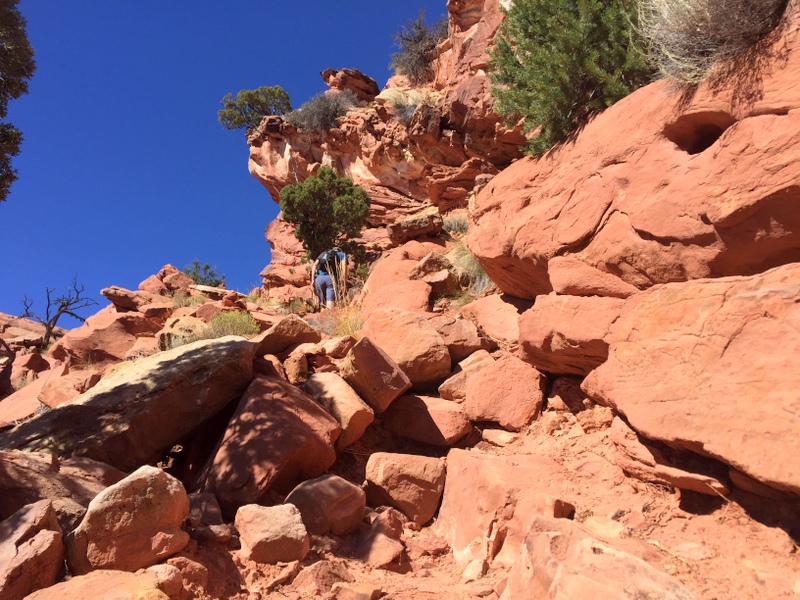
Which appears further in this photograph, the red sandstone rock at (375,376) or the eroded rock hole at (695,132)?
the red sandstone rock at (375,376)

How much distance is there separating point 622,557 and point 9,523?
9.54 feet

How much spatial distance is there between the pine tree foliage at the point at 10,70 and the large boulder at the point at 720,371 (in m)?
6.56

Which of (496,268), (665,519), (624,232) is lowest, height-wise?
(665,519)

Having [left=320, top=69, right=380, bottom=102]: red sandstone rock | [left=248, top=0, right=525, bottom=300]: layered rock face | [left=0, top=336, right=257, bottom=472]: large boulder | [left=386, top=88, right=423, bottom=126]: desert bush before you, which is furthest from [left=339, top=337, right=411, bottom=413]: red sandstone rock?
[left=320, top=69, right=380, bottom=102]: red sandstone rock

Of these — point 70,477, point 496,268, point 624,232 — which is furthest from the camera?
point 496,268

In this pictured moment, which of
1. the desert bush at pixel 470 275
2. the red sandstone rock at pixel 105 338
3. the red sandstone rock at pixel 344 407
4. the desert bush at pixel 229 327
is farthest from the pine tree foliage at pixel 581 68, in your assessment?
the red sandstone rock at pixel 105 338

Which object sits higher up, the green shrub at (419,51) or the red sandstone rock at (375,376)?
the green shrub at (419,51)

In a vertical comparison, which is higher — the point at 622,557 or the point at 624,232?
the point at 624,232

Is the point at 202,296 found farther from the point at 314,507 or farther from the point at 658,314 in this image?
the point at 658,314

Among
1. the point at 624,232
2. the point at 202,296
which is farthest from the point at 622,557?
the point at 202,296

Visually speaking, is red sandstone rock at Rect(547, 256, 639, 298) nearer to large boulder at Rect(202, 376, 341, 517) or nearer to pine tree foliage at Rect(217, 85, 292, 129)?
large boulder at Rect(202, 376, 341, 517)

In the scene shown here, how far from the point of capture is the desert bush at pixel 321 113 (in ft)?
72.3

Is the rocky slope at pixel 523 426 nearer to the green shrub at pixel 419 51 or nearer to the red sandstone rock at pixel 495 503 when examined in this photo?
the red sandstone rock at pixel 495 503

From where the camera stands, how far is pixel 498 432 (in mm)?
4668
